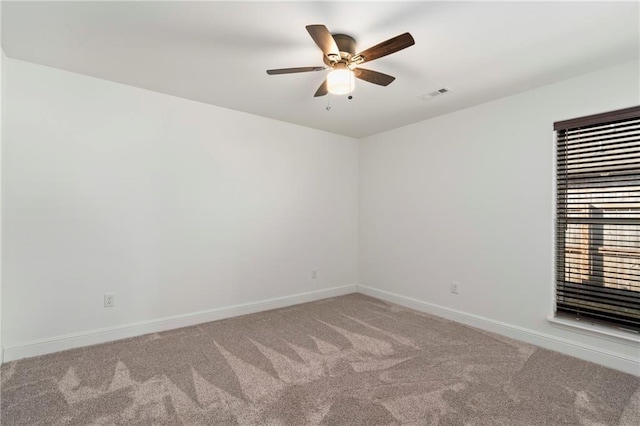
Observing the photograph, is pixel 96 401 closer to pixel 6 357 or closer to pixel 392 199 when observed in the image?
pixel 6 357

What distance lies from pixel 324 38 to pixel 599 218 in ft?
8.84

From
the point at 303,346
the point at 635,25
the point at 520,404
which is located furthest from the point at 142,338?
the point at 635,25

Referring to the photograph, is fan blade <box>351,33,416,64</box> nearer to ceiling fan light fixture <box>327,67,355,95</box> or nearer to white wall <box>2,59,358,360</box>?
ceiling fan light fixture <box>327,67,355,95</box>

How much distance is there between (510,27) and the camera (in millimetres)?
2002

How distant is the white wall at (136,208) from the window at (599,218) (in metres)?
2.80

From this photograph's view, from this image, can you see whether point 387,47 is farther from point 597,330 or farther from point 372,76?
point 597,330

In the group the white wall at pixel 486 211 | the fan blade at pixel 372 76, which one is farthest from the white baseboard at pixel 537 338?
the fan blade at pixel 372 76

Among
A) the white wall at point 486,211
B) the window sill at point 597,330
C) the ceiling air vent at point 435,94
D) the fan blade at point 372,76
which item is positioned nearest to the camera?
the fan blade at point 372,76

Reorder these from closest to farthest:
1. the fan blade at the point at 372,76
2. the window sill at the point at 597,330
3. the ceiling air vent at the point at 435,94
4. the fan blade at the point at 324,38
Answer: the fan blade at the point at 324,38
the fan blade at the point at 372,76
the window sill at the point at 597,330
the ceiling air vent at the point at 435,94

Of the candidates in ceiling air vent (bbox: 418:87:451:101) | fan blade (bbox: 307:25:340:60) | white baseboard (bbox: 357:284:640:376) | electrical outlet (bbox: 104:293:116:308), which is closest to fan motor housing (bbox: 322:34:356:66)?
fan blade (bbox: 307:25:340:60)

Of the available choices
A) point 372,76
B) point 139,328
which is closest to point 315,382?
point 139,328

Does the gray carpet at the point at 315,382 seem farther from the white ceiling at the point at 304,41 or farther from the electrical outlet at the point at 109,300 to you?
the white ceiling at the point at 304,41

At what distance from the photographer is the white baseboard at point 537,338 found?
244 cm

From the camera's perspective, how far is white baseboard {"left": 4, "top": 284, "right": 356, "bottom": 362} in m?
2.54
